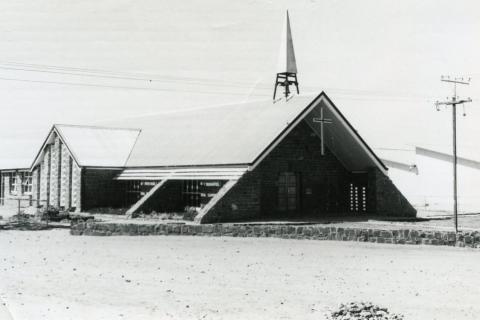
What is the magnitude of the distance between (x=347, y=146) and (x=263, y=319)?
21.0 metres

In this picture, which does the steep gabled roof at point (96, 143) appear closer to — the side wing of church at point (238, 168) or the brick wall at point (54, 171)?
the side wing of church at point (238, 168)

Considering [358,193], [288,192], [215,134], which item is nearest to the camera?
[288,192]

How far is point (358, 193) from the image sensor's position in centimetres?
3181

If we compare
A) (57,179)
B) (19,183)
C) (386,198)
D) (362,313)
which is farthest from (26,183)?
(362,313)

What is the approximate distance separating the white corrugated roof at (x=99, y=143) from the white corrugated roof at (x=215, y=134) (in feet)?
2.14

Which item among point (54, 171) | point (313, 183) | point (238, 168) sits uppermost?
point (54, 171)

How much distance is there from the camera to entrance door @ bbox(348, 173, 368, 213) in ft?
103

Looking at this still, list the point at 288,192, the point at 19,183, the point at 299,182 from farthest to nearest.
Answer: the point at 19,183, the point at 299,182, the point at 288,192

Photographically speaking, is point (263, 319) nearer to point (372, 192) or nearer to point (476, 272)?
point (476, 272)

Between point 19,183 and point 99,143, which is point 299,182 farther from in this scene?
point 19,183

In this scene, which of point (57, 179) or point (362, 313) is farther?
point (57, 179)

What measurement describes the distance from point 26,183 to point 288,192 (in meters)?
18.8

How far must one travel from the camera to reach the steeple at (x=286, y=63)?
35769 millimetres

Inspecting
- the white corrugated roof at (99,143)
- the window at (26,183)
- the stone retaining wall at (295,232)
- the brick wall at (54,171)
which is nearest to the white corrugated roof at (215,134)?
the white corrugated roof at (99,143)
